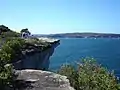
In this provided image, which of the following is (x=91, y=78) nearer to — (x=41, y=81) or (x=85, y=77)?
(x=85, y=77)

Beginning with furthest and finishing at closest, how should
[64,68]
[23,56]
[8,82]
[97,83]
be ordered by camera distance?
[23,56] → [64,68] → [97,83] → [8,82]

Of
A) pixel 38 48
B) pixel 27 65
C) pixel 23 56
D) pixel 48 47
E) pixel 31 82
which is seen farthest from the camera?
pixel 48 47

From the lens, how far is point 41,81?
12.0 m

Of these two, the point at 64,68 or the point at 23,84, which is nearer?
the point at 23,84

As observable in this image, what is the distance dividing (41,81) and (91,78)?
2530mm

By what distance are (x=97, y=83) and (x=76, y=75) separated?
2000mm

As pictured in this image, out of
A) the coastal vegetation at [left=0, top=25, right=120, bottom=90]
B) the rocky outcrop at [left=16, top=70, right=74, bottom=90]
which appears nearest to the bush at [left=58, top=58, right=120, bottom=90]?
the coastal vegetation at [left=0, top=25, right=120, bottom=90]

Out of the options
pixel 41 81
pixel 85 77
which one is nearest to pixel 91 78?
pixel 85 77

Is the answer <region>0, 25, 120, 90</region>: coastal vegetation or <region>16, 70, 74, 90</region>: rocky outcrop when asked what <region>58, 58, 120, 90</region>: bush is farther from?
<region>16, 70, 74, 90</region>: rocky outcrop

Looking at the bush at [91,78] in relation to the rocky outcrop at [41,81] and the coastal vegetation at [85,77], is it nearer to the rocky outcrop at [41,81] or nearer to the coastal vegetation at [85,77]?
the coastal vegetation at [85,77]

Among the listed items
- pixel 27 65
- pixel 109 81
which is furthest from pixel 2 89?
pixel 27 65

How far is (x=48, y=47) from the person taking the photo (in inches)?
2013

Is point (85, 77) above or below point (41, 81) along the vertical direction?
below

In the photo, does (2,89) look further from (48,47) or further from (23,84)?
(48,47)
